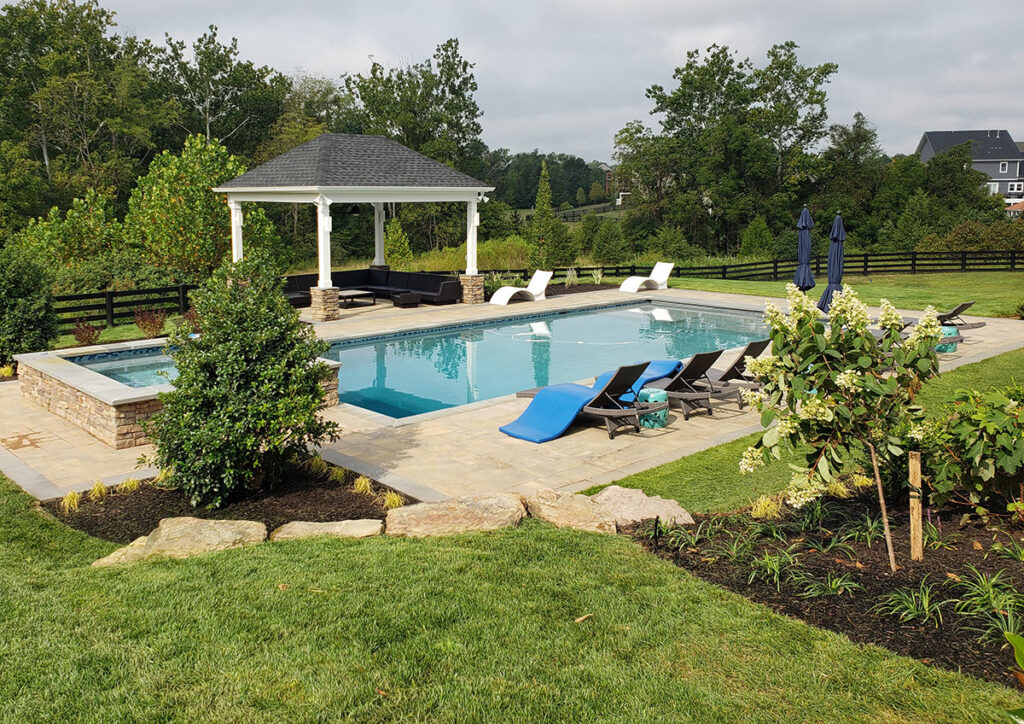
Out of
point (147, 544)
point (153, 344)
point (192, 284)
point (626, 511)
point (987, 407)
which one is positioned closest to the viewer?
point (987, 407)

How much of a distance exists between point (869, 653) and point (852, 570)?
99 cm

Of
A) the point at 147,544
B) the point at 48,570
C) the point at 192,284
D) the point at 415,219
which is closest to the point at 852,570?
the point at 147,544

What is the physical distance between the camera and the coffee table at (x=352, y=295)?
22.2m

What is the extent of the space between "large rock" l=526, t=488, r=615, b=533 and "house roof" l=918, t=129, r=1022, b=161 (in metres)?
106

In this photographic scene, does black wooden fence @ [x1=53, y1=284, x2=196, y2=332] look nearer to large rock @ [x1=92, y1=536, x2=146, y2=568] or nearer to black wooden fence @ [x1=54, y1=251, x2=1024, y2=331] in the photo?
black wooden fence @ [x1=54, y1=251, x2=1024, y2=331]

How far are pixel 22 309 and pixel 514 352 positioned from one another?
8833 mm

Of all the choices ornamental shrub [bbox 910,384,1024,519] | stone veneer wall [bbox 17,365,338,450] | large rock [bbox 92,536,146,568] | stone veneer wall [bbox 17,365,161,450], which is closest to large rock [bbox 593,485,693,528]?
ornamental shrub [bbox 910,384,1024,519]

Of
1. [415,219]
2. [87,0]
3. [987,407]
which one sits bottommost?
[987,407]

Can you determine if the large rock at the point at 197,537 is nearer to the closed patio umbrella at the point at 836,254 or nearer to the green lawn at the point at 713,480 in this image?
the green lawn at the point at 713,480

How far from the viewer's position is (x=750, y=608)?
473 cm

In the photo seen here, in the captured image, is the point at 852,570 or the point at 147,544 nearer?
the point at 852,570

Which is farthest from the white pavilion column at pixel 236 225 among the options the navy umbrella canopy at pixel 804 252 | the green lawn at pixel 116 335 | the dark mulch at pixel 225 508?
the dark mulch at pixel 225 508

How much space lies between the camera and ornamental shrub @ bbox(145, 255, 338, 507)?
23.8 feet

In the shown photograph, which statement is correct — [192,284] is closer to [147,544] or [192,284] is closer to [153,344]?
[153,344]
